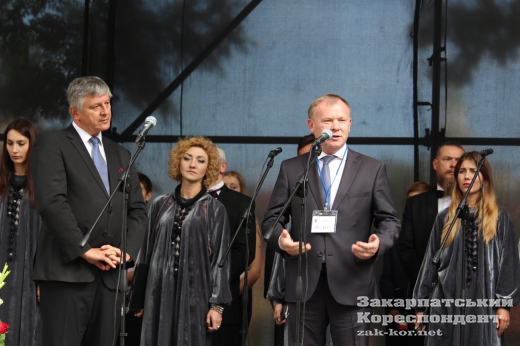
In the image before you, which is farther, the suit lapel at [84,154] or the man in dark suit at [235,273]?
the man in dark suit at [235,273]

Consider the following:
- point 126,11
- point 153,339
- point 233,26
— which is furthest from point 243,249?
point 126,11

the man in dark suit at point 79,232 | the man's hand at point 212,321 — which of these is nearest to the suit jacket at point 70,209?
the man in dark suit at point 79,232

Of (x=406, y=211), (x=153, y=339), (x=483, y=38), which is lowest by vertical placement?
(x=153, y=339)

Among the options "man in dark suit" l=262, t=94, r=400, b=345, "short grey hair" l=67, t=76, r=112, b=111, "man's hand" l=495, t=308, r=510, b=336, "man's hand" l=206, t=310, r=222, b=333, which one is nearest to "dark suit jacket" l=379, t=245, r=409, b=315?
"man's hand" l=495, t=308, r=510, b=336

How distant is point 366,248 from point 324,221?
1.08 ft

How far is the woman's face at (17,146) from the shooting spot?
509 cm

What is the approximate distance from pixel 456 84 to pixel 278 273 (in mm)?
2543

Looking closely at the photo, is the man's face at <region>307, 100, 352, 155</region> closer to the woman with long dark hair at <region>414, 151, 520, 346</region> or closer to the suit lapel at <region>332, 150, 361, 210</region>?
the suit lapel at <region>332, 150, 361, 210</region>

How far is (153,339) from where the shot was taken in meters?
4.66

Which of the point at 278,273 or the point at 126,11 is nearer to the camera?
the point at 278,273

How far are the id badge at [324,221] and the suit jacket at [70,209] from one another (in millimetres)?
1043

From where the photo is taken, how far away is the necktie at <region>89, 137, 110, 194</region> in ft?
13.6

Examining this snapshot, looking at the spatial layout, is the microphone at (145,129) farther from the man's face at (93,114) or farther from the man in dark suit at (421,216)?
the man in dark suit at (421,216)

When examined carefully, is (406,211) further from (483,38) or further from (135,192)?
(135,192)
